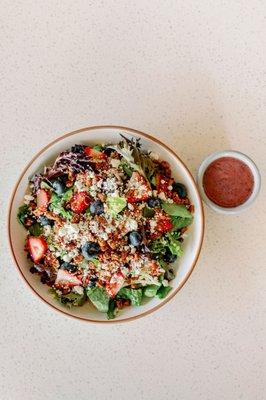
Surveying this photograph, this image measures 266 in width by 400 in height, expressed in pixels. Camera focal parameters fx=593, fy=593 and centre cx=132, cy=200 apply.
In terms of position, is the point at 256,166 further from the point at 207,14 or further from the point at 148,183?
the point at 207,14

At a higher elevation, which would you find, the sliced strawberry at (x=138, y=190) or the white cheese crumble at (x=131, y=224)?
the sliced strawberry at (x=138, y=190)

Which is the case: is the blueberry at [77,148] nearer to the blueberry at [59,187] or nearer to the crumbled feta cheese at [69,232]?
the blueberry at [59,187]

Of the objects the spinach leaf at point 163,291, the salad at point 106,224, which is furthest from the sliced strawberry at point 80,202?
the spinach leaf at point 163,291

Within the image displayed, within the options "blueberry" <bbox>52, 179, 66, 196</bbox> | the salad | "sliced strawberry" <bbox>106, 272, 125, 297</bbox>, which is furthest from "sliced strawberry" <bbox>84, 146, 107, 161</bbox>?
"sliced strawberry" <bbox>106, 272, 125, 297</bbox>

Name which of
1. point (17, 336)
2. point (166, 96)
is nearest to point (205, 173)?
point (166, 96)

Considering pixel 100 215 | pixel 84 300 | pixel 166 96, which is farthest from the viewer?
pixel 166 96

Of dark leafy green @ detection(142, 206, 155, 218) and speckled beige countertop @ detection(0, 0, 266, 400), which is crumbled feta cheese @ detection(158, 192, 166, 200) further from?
speckled beige countertop @ detection(0, 0, 266, 400)
